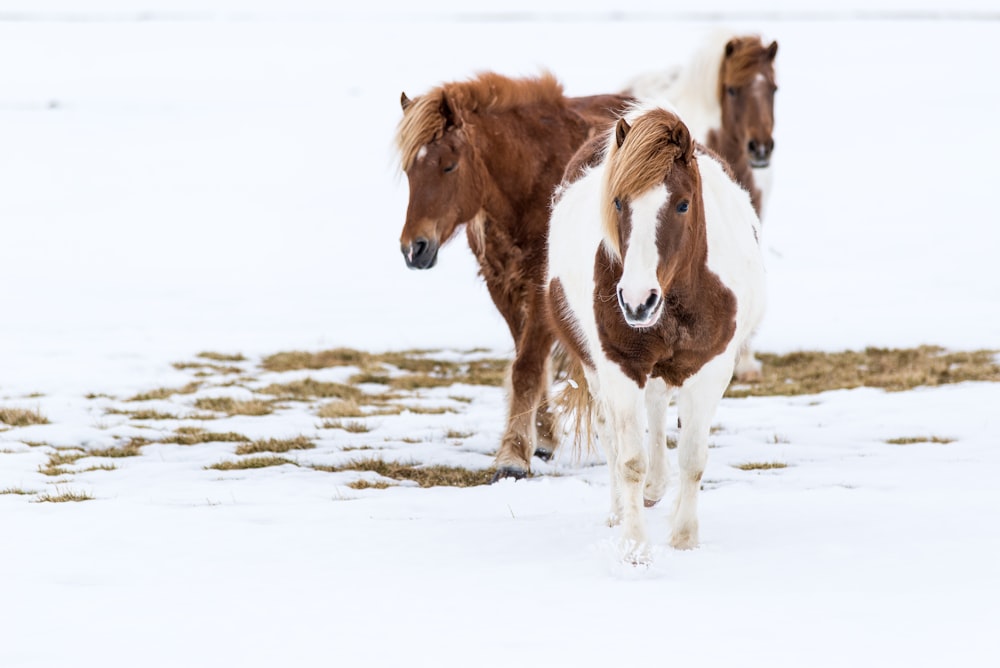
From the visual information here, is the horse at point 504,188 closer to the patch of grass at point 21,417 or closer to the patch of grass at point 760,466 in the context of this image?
the patch of grass at point 760,466

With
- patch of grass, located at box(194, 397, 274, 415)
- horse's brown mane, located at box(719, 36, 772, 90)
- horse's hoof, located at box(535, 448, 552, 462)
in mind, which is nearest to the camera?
horse's hoof, located at box(535, 448, 552, 462)

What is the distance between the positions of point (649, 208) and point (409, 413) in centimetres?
486

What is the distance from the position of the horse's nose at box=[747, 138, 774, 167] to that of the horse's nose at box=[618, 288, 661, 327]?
Result: 6122 millimetres

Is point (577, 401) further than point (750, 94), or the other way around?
point (750, 94)

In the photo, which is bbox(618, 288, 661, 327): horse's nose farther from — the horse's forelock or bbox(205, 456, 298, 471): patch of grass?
bbox(205, 456, 298, 471): patch of grass

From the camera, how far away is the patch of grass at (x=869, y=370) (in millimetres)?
9359

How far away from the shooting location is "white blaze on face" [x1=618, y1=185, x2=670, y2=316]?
408 centimetres

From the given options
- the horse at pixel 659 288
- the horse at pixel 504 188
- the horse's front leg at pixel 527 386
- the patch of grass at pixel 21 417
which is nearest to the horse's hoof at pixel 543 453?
the horse at pixel 504 188

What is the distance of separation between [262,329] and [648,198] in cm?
1060

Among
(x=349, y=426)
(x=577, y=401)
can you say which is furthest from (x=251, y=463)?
(x=577, y=401)

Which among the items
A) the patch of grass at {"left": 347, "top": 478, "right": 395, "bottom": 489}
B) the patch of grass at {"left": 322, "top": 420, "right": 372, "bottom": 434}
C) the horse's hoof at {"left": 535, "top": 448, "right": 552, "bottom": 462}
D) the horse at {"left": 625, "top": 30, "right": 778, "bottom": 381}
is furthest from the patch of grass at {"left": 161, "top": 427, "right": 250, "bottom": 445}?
the horse at {"left": 625, "top": 30, "right": 778, "bottom": 381}

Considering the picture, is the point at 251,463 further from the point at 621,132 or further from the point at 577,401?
the point at 621,132

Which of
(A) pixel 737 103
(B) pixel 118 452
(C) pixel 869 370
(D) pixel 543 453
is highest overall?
(A) pixel 737 103

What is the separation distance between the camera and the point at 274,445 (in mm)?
7625
